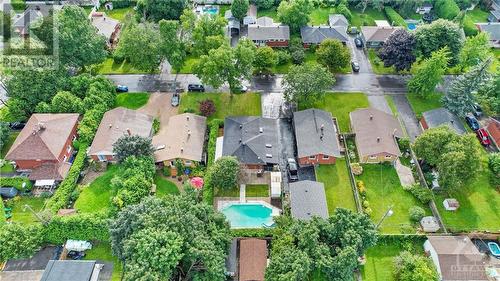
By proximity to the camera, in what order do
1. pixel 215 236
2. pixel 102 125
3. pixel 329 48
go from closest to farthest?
pixel 215 236
pixel 102 125
pixel 329 48

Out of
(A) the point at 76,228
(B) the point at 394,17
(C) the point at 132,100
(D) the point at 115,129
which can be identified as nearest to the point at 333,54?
(B) the point at 394,17

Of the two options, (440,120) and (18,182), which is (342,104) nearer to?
(440,120)

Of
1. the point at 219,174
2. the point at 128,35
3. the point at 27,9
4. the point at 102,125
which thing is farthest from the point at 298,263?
the point at 27,9

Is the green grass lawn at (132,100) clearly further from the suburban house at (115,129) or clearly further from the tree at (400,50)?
the tree at (400,50)

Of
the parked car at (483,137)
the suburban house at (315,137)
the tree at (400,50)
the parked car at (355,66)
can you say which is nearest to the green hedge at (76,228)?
the suburban house at (315,137)

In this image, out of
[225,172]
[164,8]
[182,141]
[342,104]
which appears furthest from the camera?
[164,8]

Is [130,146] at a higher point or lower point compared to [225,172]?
higher

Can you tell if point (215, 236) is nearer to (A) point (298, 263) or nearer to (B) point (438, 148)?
(A) point (298, 263)
